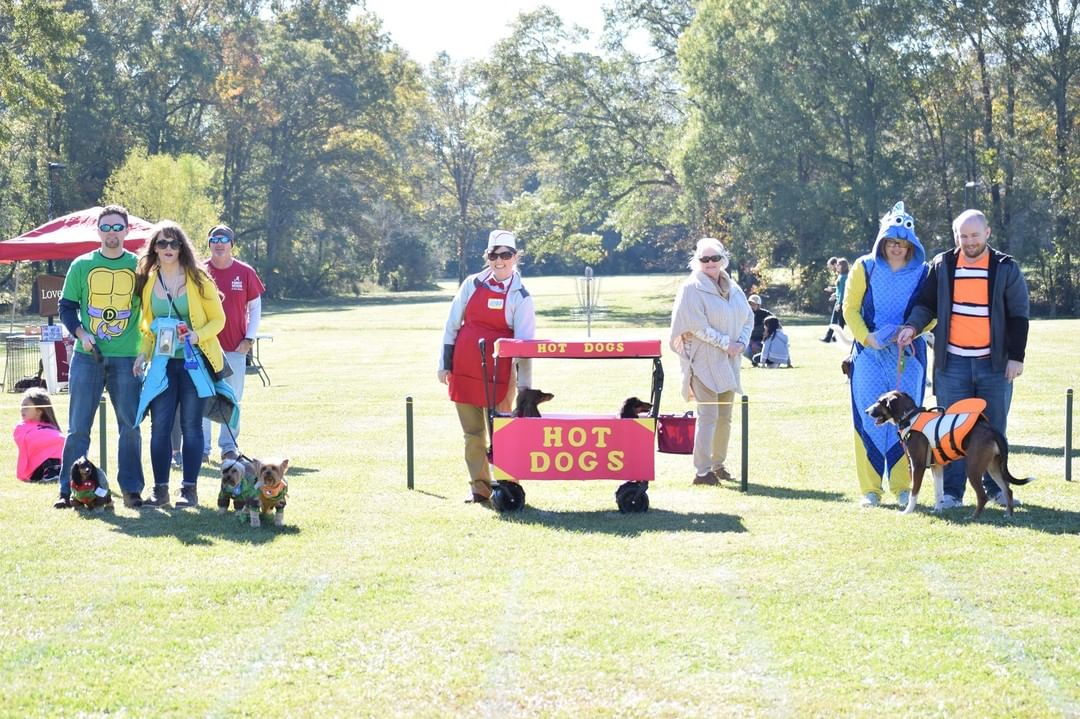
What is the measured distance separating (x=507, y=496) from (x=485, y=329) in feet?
3.92

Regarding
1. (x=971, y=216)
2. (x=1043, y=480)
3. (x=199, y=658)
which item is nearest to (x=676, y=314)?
(x=971, y=216)

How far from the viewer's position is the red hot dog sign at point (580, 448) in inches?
359

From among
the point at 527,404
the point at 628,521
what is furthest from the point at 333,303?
the point at 628,521

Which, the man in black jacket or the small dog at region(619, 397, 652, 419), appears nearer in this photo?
the man in black jacket

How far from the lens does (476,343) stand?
30.9ft

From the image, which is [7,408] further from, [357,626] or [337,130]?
[337,130]

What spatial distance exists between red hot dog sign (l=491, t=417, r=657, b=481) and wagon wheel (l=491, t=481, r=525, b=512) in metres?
0.10

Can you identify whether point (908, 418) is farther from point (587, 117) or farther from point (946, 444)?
point (587, 117)

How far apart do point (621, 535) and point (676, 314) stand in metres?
2.75

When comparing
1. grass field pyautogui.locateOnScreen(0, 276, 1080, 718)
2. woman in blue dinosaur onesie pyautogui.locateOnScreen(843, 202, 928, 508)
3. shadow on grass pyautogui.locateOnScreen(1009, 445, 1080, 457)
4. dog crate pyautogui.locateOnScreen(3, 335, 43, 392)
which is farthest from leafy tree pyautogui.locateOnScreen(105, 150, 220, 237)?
woman in blue dinosaur onesie pyautogui.locateOnScreen(843, 202, 928, 508)

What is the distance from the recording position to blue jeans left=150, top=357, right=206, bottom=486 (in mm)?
9242

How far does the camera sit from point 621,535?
845cm

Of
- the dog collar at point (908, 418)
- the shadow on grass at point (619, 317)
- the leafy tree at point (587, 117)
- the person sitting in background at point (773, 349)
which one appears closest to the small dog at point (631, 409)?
the dog collar at point (908, 418)

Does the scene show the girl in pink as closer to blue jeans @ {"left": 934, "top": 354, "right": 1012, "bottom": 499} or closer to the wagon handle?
the wagon handle
